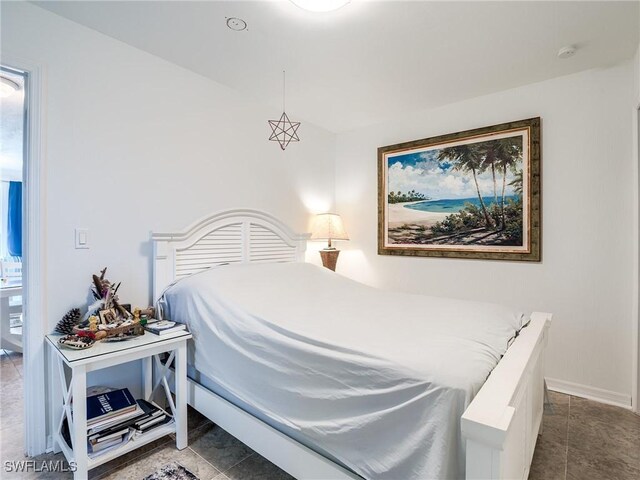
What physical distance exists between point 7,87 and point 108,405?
246 centimetres

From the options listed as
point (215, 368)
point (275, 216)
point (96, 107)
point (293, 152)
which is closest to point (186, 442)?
point (215, 368)

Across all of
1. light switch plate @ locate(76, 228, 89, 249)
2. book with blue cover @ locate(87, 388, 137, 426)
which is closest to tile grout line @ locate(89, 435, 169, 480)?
book with blue cover @ locate(87, 388, 137, 426)

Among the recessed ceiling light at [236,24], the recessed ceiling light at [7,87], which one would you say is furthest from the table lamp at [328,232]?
the recessed ceiling light at [7,87]

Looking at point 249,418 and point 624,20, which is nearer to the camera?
point 249,418

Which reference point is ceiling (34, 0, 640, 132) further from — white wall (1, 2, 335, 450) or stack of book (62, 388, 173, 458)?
stack of book (62, 388, 173, 458)

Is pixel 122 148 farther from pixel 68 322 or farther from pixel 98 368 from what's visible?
pixel 98 368

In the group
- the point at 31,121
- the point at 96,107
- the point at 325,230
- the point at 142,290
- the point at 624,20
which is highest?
the point at 624,20

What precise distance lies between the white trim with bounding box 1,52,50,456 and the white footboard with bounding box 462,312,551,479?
2.13 meters

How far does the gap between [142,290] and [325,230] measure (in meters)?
1.79

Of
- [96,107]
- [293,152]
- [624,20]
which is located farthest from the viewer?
[293,152]

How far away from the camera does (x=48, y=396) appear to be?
1841mm

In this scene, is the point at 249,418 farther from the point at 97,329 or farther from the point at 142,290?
the point at 142,290

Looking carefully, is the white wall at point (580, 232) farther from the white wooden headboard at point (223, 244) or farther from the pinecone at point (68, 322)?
the pinecone at point (68, 322)

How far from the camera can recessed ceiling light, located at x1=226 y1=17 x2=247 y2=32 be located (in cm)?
190
